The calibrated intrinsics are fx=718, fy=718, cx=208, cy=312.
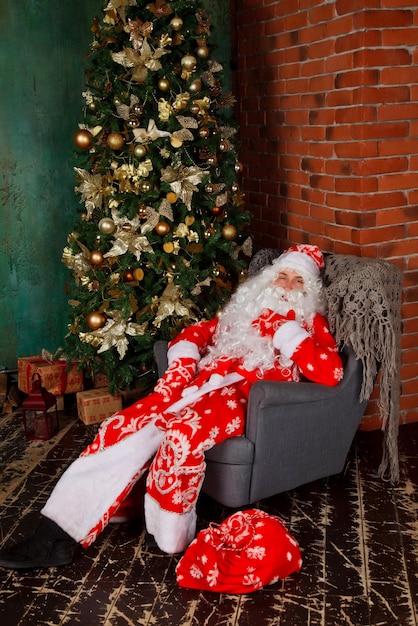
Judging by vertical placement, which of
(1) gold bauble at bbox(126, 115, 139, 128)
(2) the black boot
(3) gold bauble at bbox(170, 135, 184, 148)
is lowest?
(2) the black boot

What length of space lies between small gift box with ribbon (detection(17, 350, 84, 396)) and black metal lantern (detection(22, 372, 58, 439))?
0.28 metres

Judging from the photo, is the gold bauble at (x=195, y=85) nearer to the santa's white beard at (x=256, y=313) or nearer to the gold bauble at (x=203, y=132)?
the gold bauble at (x=203, y=132)

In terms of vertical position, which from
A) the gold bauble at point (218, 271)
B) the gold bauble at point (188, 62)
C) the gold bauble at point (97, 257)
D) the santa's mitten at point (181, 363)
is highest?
the gold bauble at point (188, 62)

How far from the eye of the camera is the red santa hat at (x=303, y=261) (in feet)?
10.3

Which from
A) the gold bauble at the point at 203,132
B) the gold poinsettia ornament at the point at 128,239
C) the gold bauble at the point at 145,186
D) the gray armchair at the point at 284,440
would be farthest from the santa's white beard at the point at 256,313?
the gold bauble at the point at 203,132

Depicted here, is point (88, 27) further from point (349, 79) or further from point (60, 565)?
point (60, 565)

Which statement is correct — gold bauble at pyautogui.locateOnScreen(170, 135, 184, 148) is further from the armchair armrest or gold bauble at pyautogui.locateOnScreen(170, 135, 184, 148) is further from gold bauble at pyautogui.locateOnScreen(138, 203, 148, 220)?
the armchair armrest

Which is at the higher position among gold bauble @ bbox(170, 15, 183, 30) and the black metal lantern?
gold bauble @ bbox(170, 15, 183, 30)

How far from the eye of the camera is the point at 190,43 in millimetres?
3568

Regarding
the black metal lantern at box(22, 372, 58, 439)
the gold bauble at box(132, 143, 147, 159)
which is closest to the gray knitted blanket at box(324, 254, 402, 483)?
the gold bauble at box(132, 143, 147, 159)

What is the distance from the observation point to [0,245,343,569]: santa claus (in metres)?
2.65

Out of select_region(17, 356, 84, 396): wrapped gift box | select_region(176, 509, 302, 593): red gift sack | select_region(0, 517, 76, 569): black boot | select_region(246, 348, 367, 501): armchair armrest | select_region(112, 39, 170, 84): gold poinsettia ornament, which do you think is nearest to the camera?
select_region(176, 509, 302, 593): red gift sack

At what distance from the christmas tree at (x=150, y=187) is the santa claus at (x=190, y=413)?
49 centimetres

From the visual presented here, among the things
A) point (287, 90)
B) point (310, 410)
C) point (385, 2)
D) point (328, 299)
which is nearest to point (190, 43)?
point (287, 90)
